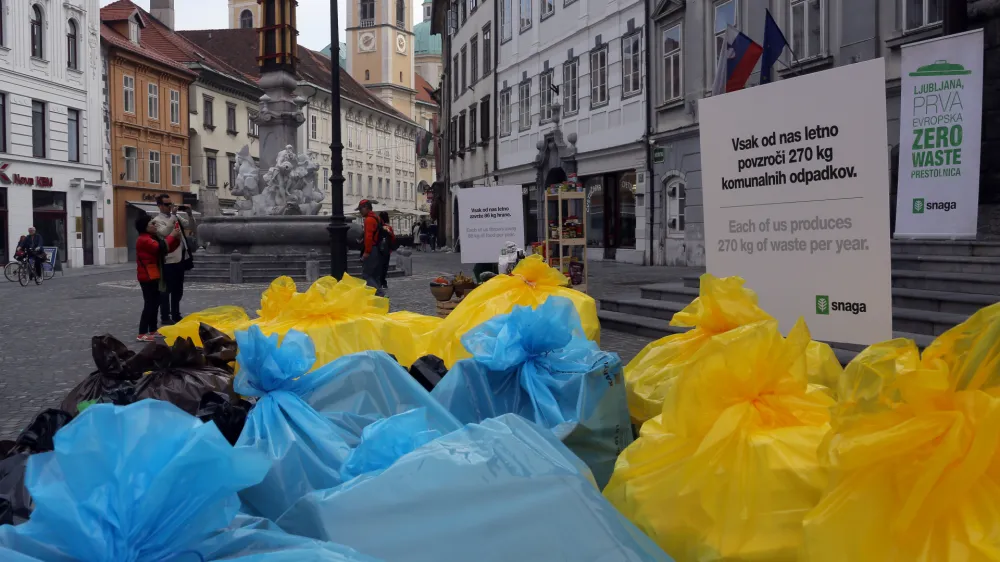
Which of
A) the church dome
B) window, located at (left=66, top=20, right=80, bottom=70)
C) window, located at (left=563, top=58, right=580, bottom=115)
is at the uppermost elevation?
the church dome

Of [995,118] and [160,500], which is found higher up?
[995,118]

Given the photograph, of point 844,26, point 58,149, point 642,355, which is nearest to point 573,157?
point 844,26

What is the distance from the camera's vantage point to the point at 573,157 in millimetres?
24078

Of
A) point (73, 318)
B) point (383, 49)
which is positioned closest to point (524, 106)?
point (73, 318)

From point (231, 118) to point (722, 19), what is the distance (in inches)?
1320

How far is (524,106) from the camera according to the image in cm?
2784

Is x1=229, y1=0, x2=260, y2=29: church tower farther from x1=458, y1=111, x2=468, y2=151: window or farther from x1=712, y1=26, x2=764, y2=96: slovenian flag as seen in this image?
x1=712, y1=26, x2=764, y2=96: slovenian flag

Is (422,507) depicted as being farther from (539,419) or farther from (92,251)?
(92,251)

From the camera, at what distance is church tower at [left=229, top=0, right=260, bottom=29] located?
6981 centimetres

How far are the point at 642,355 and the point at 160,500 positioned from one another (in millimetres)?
2352

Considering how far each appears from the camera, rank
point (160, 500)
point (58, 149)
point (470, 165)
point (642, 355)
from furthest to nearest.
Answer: point (470, 165)
point (58, 149)
point (642, 355)
point (160, 500)

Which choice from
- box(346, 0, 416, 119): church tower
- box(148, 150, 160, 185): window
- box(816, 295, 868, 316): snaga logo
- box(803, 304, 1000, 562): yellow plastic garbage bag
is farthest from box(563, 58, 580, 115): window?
box(346, 0, 416, 119): church tower

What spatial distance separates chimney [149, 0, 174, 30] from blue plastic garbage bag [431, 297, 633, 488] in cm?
4901

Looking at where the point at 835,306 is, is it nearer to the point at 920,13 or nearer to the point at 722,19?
the point at 920,13
